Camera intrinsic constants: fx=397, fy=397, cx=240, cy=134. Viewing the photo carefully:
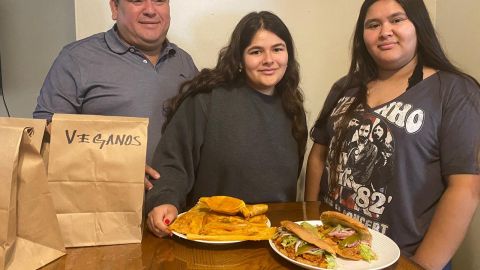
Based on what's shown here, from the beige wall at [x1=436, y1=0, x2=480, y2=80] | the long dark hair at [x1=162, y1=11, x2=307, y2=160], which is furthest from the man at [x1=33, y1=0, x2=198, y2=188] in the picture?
the beige wall at [x1=436, y1=0, x2=480, y2=80]

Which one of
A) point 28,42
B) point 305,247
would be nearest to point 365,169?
point 305,247

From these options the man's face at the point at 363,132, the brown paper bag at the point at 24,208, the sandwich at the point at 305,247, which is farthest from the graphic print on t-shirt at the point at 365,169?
the brown paper bag at the point at 24,208

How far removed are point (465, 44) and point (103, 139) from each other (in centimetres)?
154

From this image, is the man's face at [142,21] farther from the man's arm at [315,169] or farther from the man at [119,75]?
the man's arm at [315,169]

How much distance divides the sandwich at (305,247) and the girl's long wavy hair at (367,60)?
22.0 inches

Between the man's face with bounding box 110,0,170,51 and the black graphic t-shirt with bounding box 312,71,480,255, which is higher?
the man's face with bounding box 110,0,170,51

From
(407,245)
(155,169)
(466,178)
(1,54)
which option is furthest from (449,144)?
(1,54)

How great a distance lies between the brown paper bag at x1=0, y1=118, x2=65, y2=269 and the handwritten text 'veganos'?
0.32 feet

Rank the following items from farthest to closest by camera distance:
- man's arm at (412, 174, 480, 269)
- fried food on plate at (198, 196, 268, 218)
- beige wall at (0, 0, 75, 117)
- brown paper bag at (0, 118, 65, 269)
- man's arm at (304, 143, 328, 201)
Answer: beige wall at (0, 0, 75, 117) → man's arm at (304, 143, 328, 201) → man's arm at (412, 174, 480, 269) → fried food on plate at (198, 196, 268, 218) → brown paper bag at (0, 118, 65, 269)

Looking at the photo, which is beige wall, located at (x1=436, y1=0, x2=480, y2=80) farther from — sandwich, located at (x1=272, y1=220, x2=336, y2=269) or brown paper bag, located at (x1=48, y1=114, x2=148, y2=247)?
brown paper bag, located at (x1=48, y1=114, x2=148, y2=247)

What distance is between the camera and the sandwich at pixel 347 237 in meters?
0.86

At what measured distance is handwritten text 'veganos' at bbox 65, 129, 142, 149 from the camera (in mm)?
868

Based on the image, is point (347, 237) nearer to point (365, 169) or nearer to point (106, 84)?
point (365, 169)

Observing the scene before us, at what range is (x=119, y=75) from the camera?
1.51m
